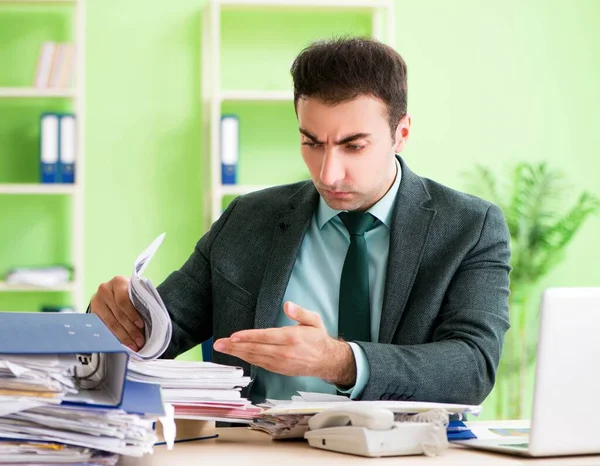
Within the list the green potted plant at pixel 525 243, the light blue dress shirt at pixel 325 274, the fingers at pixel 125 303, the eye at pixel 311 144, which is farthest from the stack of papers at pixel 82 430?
the green potted plant at pixel 525 243

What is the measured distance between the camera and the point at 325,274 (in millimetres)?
2047

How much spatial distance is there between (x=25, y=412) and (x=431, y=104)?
366cm

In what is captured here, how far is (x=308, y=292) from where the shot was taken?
6.66 feet

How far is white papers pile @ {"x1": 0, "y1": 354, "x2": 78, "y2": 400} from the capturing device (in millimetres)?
1157

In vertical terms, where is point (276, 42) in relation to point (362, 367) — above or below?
above

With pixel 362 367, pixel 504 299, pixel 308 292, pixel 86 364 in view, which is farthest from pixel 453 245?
pixel 86 364

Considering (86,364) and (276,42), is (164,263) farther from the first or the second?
(86,364)

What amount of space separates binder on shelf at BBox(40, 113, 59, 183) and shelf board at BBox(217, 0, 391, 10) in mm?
939

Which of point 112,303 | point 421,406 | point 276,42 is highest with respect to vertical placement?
point 276,42

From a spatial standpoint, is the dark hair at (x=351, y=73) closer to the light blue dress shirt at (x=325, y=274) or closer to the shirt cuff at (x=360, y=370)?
the light blue dress shirt at (x=325, y=274)

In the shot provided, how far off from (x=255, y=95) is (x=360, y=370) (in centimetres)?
276

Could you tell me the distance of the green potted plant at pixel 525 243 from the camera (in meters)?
4.43

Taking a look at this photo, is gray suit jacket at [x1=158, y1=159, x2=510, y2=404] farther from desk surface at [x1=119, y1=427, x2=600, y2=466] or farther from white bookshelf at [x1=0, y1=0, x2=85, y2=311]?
white bookshelf at [x1=0, y1=0, x2=85, y2=311]

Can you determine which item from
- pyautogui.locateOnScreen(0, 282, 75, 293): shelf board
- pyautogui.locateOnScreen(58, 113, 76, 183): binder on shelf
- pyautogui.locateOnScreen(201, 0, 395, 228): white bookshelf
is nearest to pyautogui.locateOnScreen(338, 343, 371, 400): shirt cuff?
pyautogui.locateOnScreen(201, 0, 395, 228): white bookshelf
